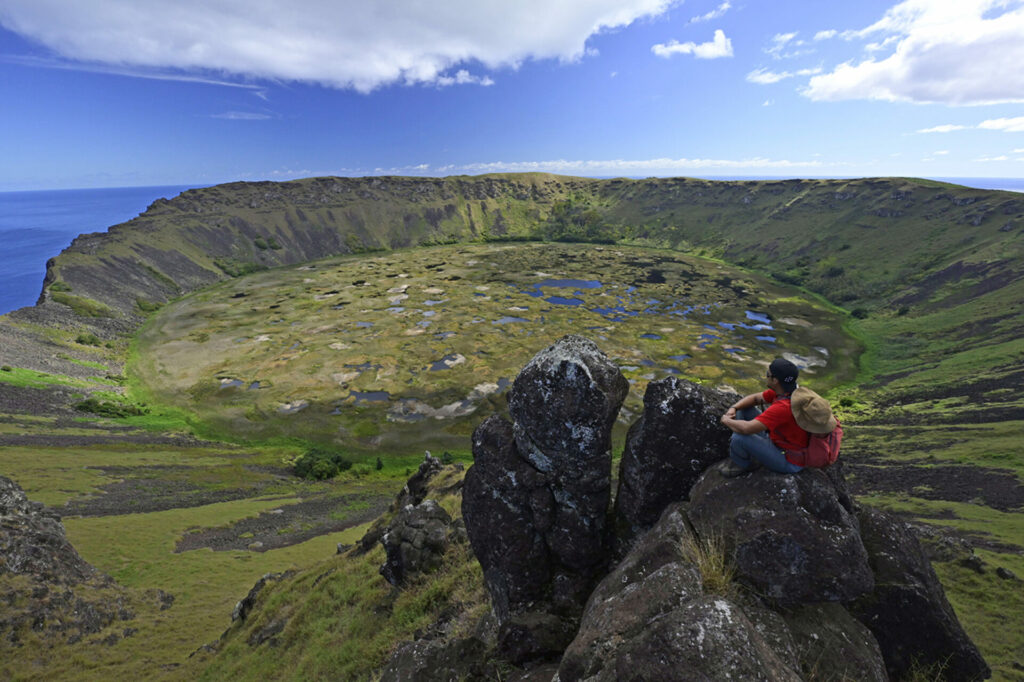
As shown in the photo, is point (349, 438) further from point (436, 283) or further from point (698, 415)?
point (436, 283)

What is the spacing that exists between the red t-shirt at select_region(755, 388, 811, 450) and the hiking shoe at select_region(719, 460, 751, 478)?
1248mm

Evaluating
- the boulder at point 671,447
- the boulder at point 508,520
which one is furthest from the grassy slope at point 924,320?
the boulder at point 671,447

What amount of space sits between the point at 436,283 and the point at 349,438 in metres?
104

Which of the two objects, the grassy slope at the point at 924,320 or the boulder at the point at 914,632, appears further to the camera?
the grassy slope at the point at 924,320

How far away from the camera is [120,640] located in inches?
975

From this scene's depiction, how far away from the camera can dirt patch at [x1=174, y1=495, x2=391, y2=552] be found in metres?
37.7

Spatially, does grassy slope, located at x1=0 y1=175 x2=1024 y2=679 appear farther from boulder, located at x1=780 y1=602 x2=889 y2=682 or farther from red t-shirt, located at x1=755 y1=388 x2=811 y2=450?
red t-shirt, located at x1=755 y1=388 x2=811 y2=450

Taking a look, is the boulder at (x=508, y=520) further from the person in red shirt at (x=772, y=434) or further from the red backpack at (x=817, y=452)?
the red backpack at (x=817, y=452)

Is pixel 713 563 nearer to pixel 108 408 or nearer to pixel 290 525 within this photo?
pixel 290 525

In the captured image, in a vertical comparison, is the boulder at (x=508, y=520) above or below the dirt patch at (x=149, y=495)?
above

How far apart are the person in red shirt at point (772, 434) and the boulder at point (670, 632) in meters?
2.44

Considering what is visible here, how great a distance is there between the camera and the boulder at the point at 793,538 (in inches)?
356

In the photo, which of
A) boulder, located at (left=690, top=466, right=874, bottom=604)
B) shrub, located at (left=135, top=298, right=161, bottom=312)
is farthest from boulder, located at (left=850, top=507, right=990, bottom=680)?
shrub, located at (left=135, top=298, right=161, bottom=312)

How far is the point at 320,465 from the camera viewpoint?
59438 mm
